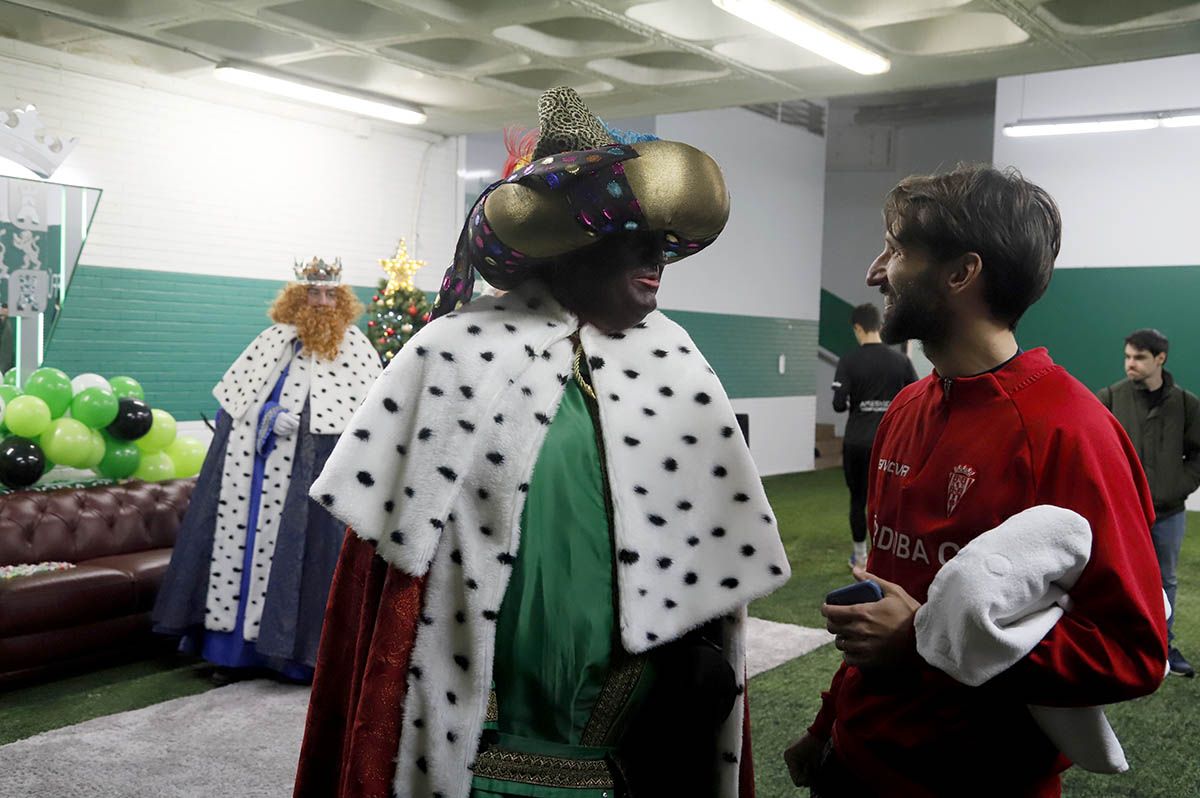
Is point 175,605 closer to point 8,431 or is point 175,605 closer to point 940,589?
point 8,431

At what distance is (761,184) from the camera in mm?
12719

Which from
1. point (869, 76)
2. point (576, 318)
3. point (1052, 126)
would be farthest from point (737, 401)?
point (576, 318)

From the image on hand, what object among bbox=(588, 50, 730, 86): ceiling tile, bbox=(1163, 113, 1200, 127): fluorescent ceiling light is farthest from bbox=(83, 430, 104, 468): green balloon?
bbox=(1163, 113, 1200, 127): fluorescent ceiling light

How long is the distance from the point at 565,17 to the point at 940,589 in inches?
232

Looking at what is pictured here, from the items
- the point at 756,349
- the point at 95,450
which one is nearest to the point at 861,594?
the point at 95,450

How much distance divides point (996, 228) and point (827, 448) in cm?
1433

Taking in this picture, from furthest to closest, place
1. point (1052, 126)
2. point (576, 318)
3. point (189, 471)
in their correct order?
point (1052, 126), point (189, 471), point (576, 318)

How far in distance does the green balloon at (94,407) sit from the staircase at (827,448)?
1019cm

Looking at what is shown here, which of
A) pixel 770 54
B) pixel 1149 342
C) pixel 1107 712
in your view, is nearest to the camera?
pixel 1107 712

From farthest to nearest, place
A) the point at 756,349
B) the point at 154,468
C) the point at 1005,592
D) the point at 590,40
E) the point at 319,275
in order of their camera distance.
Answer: the point at 756,349 → the point at 590,40 → the point at 154,468 → the point at 319,275 → the point at 1005,592

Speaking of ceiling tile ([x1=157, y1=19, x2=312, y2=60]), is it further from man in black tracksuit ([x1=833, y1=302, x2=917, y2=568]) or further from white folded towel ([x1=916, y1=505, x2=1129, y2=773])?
white folded towel ([x1=916, y1=505, x2=1129, y2=773])

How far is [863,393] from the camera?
6.75 metres

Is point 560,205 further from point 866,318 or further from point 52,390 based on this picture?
point 866,318

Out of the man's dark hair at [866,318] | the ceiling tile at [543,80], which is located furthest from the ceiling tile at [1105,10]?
the ceiling tile at [543,80]
